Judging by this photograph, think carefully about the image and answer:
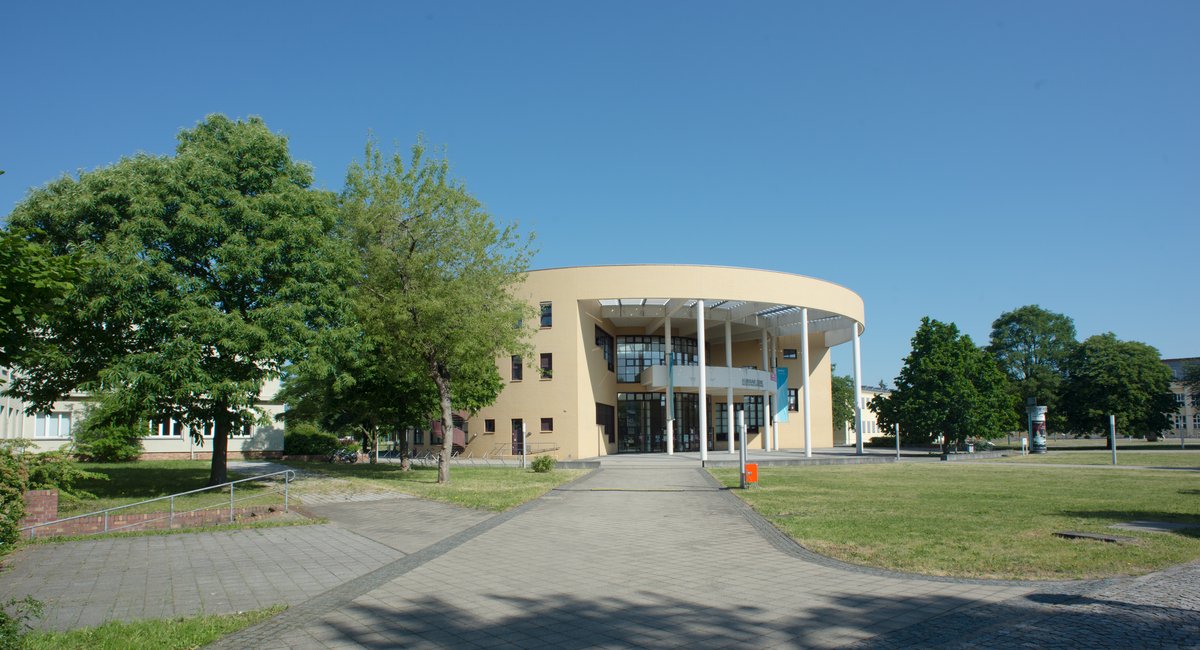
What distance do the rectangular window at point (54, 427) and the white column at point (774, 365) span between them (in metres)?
41.4

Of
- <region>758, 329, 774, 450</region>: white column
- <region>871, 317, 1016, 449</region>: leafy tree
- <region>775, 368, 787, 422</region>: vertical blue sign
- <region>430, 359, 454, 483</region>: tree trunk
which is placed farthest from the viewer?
<region>775, 368, 787, 422</region>: vertical blue sign

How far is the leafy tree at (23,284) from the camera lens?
6113 millimetres

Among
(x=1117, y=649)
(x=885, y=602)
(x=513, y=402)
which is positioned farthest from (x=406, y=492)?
(x=513, y=402)

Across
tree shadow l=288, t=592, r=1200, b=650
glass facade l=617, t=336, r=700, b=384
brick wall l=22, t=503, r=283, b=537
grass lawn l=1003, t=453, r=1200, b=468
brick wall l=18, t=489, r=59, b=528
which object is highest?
glass facade l=617, t=336, r=700, b=384

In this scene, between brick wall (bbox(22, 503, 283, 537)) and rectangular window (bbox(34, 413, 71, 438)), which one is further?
rectangular window (bbox(34, 413, 71, 438))

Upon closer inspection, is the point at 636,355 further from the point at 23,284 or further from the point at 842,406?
the point at 842,406

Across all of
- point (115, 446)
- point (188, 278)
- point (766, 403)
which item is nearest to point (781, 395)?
point (766, 403)

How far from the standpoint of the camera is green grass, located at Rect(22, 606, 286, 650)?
6.14m

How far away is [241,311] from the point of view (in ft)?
64.2


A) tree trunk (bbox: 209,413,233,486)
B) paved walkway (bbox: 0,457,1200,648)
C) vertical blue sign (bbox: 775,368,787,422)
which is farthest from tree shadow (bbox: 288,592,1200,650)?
vertical blue sign (bbox: 775,368,787,422)

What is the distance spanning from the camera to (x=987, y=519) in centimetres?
1357

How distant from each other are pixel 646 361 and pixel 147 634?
42.2 meters

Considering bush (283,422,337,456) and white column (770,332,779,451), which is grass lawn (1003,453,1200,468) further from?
bush (283,422,337,456)

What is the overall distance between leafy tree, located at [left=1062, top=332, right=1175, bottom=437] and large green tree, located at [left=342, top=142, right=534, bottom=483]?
63.0m
